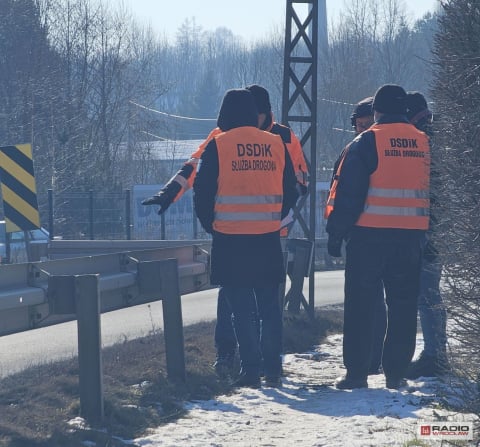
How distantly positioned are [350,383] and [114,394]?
1.68 metres

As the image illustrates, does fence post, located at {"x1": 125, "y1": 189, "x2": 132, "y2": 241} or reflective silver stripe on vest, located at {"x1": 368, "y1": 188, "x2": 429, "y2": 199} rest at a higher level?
reflective silver stripe on vest, located at {"x1": 368, "y1": 188, "x2": 429, "y2": 199}

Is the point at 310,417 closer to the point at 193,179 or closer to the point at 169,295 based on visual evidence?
the point at 169,295

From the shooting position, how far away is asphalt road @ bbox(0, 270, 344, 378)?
1052cm

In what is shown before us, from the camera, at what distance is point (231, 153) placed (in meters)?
7.70

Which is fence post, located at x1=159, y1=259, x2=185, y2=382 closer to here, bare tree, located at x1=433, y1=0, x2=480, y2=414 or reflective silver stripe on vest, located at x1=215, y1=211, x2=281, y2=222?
reflective silver stripe on vest, located at x1=215, y1=211, x2=281, y2=222

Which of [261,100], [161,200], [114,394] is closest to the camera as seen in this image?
[114,394]

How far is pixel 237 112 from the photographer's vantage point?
7844mm

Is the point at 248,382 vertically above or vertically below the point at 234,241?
below

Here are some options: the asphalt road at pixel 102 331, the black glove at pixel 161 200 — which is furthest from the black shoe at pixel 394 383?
the asphalt road at pixel 102 331

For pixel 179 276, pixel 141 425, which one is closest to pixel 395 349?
pixel 179 276

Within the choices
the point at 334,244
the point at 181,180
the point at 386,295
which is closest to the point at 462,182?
the point at 334,244

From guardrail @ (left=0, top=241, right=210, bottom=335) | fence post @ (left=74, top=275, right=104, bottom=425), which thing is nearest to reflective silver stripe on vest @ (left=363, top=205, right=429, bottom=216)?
guardrail @ (left=0, top=241, right=210, bottom=335)

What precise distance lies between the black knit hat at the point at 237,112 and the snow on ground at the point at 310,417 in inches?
71.8

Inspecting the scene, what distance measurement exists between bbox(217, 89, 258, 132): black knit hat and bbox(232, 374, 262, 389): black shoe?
1715 millimetres
